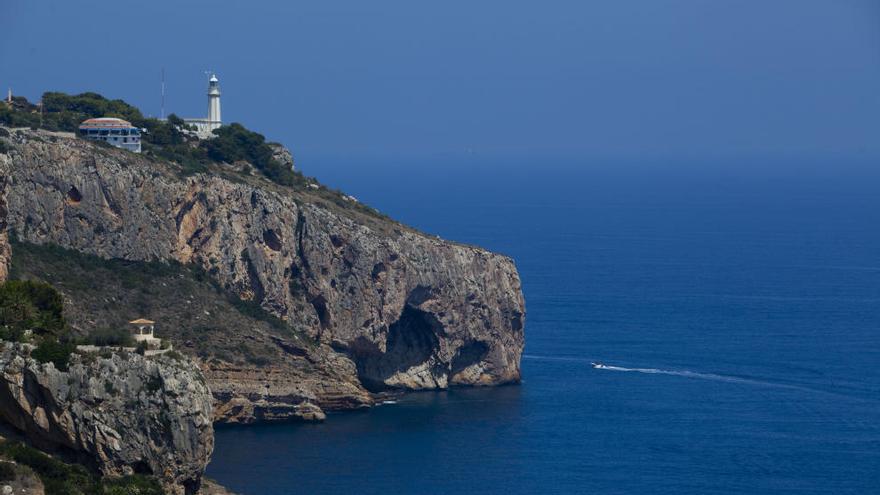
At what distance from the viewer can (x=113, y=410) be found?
234 feet

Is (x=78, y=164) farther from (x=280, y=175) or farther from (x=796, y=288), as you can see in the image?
(x=796, y=288)

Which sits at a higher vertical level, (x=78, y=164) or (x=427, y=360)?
(x=78, y=164)

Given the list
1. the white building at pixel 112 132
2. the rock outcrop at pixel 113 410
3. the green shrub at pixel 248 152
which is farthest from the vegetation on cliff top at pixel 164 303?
the rock outcrop at pixel 113 410

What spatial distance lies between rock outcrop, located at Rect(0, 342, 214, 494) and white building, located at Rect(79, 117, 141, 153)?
42400 mm

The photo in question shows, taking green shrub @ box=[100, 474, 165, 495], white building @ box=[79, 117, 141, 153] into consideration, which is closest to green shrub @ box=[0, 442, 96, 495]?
green shrub @ box=[100, 474, 165, 495]

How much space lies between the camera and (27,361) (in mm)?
70188

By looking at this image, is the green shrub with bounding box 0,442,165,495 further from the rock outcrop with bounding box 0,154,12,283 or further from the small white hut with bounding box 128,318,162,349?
the rock outcrop with bounding box 0,154,12,283

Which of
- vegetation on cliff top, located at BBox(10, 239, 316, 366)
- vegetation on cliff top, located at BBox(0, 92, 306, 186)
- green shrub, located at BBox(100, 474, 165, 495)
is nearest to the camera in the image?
green shrub, located at BBox(100, 474, 165, 495)

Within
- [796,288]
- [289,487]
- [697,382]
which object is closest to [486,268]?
[697,382]

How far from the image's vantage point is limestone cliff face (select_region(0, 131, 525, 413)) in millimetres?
103812

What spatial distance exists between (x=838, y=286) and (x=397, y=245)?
5197 cm

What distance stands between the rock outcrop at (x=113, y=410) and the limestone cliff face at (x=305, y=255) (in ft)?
87.8

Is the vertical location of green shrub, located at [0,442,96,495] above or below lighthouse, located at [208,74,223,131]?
below

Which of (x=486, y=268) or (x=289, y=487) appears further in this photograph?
(x=486, y=268)
